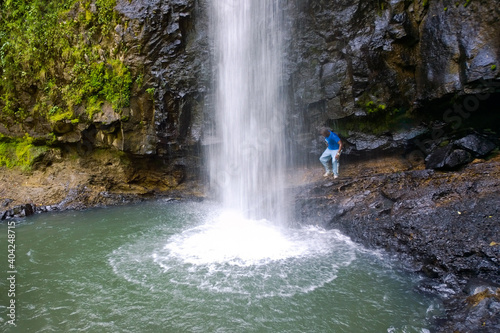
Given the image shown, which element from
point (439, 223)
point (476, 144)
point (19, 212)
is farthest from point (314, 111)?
point (19, 212)

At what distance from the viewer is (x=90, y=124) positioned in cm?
1228

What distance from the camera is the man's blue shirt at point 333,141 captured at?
8.99m

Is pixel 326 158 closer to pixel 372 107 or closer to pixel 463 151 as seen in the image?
pixel 372 107

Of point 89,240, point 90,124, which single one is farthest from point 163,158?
point 89,240

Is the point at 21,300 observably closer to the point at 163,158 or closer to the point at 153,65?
the point at 163,158

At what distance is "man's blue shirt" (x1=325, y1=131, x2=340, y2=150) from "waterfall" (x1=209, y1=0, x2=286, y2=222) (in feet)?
7.38

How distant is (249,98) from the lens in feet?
36.6

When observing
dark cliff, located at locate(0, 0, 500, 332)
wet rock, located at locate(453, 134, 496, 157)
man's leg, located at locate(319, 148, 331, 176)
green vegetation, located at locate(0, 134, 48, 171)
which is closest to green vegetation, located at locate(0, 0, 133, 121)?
dark cliff, located at locate(0, 0, 500, 332)

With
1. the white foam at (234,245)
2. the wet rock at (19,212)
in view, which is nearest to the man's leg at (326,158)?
the white foam at (234,245)

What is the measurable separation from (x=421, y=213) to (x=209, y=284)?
15.4 ft

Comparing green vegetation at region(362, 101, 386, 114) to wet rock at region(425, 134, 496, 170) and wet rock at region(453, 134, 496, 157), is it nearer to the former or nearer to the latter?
wet rock at region(425, 134, 496, 170)

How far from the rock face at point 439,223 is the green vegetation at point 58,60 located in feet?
30.6

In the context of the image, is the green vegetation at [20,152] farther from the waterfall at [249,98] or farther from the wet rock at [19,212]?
the waterfall at [249,98]

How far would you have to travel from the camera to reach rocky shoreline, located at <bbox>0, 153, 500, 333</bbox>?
4.68 m
